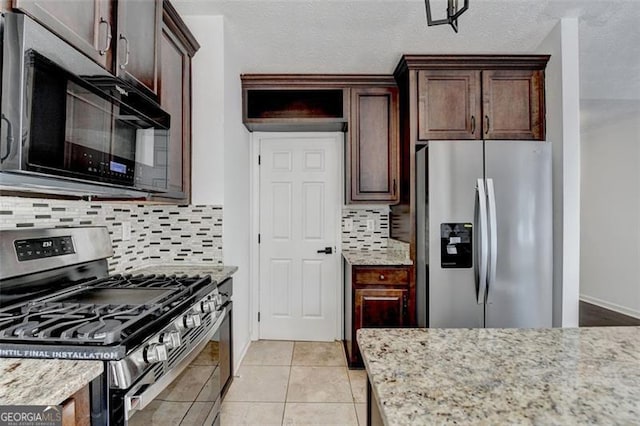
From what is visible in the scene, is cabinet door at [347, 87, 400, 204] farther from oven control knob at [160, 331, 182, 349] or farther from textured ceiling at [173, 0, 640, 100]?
oven control knob at [160, 331, 182, 349]

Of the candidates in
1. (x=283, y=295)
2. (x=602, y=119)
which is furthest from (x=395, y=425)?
(x=602, y=119)

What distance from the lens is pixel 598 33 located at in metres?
2.57

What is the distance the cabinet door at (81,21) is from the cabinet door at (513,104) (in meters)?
2.56

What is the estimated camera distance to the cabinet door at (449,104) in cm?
281

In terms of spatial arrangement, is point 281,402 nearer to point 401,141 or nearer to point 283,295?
point 283,295

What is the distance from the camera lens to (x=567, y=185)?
2.45 m

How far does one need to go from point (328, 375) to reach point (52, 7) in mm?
2687

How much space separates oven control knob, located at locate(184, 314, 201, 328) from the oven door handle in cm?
10

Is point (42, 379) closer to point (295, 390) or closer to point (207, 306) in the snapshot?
point (207, 306)

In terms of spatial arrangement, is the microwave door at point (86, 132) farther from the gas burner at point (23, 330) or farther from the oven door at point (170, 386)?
the oven door at point (170, 386)

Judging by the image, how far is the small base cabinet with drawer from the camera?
9.17 ft

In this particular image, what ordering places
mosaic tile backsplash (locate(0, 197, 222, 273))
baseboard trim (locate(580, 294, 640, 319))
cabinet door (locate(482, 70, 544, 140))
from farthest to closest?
baseboard trim (locate(580, 294, 640, 319)), cabinet door (locate(482, 70, 544, 140)), mosaic tile backsplash (locate(0, 197, 222, 273))

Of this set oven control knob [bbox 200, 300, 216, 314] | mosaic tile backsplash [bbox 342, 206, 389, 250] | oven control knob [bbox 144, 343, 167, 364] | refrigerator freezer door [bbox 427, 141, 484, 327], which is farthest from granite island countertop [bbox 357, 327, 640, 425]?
mosaic tile backsplash [bbox 342, 206, 389, 250]

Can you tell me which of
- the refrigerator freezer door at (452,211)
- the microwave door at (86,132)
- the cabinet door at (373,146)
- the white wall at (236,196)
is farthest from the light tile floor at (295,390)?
the microwave door at (86,132)
